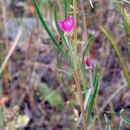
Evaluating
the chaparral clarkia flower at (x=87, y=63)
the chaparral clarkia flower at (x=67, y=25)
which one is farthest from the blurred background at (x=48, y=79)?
the chaparral clarkia flower at (x=67, y=25)

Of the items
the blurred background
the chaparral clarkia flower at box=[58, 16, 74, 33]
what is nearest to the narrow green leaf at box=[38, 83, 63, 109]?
the blurred background

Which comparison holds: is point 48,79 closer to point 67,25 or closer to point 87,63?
point 87,63

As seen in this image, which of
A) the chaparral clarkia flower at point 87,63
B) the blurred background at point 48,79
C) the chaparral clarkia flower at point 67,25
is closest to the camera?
the chaparral clarkia flower at point 67,25

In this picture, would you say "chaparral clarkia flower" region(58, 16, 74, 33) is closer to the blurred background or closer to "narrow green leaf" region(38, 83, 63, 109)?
the blurred background

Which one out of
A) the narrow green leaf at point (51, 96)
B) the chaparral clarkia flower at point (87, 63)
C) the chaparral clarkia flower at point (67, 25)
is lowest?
the narrow green leaf at point (51, 96)

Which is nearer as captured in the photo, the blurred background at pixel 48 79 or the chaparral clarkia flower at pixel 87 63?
the chaparral clarkia flower at pixel 87 63

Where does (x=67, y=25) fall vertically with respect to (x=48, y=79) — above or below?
above

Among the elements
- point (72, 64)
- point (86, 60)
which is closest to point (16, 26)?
point (86, 60)

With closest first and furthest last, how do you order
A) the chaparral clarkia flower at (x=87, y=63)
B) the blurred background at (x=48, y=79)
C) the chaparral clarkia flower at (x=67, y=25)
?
the chaparral clarkia flower at (x=67, y=25)
the chaparral clarkia flower at (x=87, y=63)
the blurred background at (x=48, y=79)

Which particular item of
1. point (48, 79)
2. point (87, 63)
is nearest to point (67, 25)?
point (87, 63)

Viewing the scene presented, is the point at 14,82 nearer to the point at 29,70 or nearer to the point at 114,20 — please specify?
the point at 29,70

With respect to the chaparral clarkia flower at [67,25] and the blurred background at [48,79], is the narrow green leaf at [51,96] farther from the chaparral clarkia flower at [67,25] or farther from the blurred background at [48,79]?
the chaparral clarkia flower at [67,25]

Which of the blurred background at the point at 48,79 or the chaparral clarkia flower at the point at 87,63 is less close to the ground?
the chaparral clarkia flower at the point at 87,63
